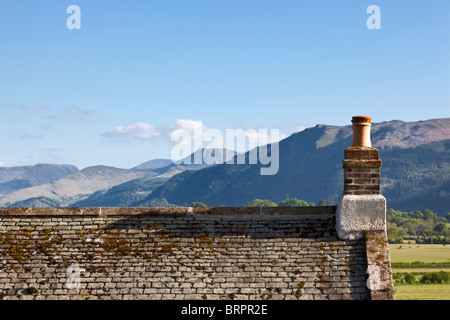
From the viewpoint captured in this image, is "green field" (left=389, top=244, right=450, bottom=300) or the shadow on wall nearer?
the shadow on wall

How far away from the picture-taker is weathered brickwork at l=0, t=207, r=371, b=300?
1123 centimetres

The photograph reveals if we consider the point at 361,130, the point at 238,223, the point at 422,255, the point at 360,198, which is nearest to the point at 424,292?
the point at 422,255

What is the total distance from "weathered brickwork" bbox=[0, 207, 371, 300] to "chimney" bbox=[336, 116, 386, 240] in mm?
Answer: 359

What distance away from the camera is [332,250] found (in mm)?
12031

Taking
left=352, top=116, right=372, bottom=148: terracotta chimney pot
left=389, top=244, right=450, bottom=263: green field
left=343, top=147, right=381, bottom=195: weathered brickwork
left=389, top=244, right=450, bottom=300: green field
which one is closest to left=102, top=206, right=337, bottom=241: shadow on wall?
left=343, top=147, right=381, bottom=195: weathered brickwork

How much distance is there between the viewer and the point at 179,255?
39.7 ft

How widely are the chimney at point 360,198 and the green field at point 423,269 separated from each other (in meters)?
41.5

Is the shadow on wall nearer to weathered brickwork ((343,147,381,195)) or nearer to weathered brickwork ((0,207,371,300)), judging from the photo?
weathered brickwork ((0,207,371,300))

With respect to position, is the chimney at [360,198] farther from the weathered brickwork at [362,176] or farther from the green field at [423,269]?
the green field at [423,269]

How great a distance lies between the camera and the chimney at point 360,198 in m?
12.2
